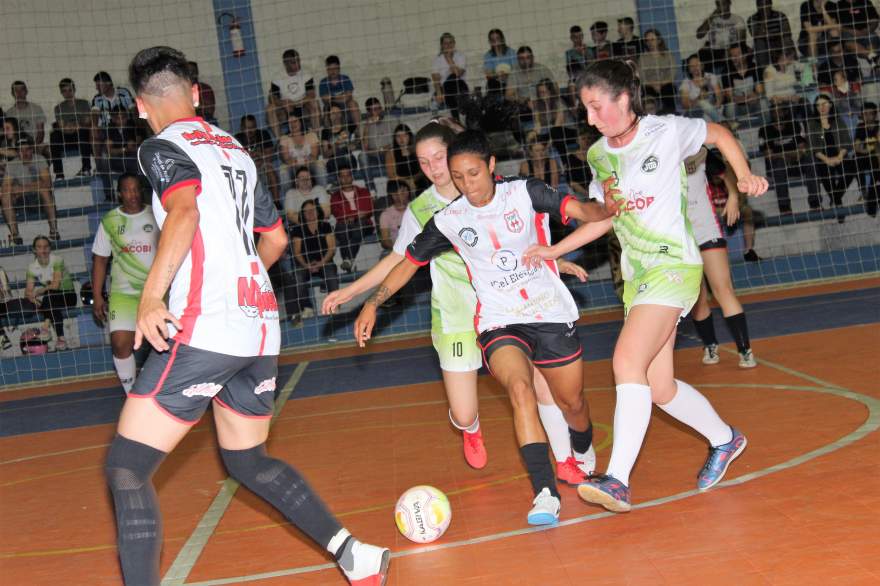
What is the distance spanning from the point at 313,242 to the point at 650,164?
954 centimetres

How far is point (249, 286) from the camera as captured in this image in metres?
Result: 3.59

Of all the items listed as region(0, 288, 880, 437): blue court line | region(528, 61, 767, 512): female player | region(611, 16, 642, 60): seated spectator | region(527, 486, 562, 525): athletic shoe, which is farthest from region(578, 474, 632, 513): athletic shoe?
region(611, 16, 642, 60): seated spectator

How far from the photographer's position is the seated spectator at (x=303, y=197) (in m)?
13.9

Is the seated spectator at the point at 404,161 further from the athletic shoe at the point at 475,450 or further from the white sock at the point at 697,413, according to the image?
the white sock at the point at 697,413

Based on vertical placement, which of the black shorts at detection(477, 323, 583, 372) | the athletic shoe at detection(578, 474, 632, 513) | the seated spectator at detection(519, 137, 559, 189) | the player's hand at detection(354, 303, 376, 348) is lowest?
the athletic shoe at detection(578, 474, 632, 513)

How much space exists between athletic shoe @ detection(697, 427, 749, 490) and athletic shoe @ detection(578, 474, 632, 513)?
66cm

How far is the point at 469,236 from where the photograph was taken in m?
4.99

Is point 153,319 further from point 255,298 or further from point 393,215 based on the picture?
point 393,215

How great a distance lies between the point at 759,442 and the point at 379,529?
2.28m

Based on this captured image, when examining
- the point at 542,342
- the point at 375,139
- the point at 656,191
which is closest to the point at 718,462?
the point at 542,342

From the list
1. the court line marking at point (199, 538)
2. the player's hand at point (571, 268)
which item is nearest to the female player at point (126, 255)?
the court line marking at point (199, 538)

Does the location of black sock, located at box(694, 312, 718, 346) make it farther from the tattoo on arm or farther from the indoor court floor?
the tattoo on arm

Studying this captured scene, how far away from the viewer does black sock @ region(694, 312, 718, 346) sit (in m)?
8.20

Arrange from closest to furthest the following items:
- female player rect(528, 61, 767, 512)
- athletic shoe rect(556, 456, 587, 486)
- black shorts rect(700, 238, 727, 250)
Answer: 1. female player rect(528, 61, 767, 512)
2. athletic shoe rect(556, 456, 587, 486)
3. black shorts rect(700, 238, 727, 250)
